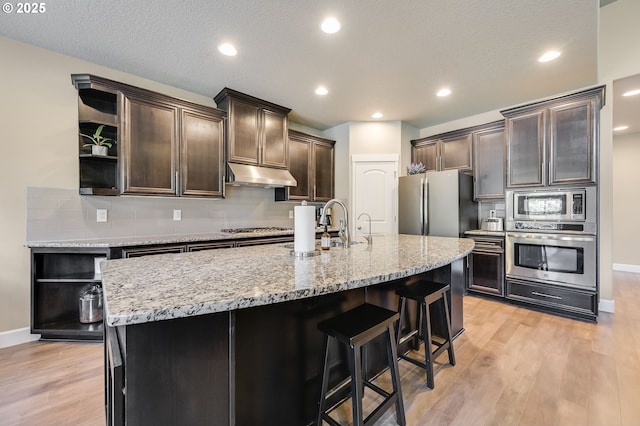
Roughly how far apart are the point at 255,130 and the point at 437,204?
2.74m

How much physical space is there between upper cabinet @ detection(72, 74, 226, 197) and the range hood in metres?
0.24

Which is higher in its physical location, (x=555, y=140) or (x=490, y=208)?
(x=555, y=140)

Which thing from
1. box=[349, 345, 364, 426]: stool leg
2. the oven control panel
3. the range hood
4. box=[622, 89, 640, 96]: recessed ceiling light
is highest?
box=[622, 89, 640, 96]: recessed ceiling light

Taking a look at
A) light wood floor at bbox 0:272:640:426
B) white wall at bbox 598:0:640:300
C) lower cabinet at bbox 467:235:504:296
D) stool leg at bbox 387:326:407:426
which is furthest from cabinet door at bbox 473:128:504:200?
stool leg at bbox 387:326:407:426

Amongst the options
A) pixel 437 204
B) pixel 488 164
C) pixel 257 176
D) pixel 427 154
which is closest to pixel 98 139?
pixel 257 176

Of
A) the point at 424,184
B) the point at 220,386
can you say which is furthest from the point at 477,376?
the point at 424,184

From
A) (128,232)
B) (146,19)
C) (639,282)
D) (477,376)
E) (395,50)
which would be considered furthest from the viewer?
(639,282)

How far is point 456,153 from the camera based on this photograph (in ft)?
13.5

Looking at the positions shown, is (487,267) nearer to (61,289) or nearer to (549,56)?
(549,56)

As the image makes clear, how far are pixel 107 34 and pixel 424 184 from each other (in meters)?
3.91

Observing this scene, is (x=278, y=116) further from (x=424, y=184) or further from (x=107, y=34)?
(x=424, y=184)

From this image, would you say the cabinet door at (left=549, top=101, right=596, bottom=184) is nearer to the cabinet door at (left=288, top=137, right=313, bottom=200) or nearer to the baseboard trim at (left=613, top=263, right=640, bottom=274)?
the cabinet door at (left=288, top=137, right=313, bottom=200)

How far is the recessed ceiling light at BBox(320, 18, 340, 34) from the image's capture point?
6.82 ft

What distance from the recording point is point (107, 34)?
7.41ft
